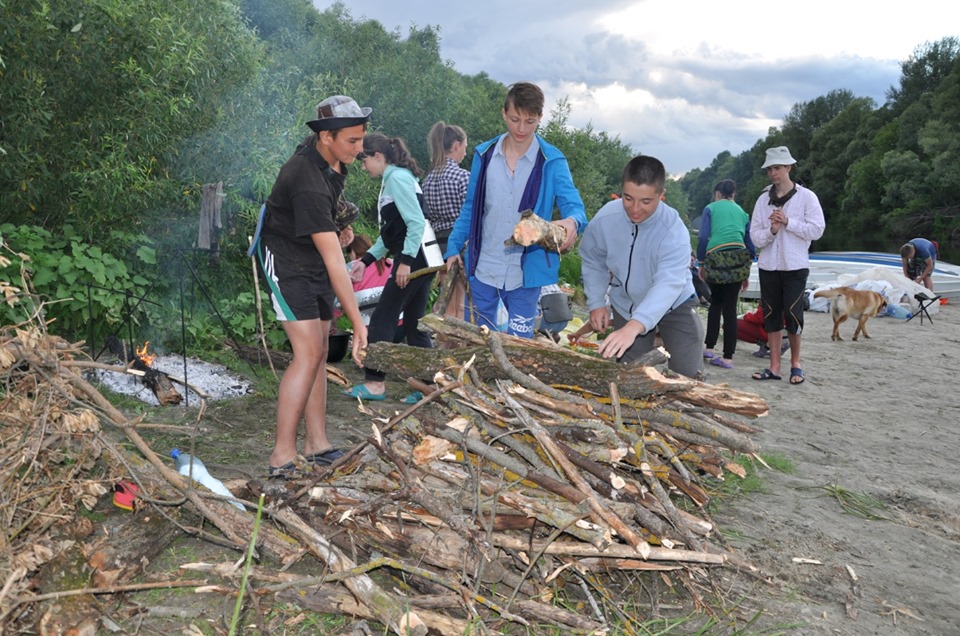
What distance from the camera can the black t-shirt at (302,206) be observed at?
3896mm

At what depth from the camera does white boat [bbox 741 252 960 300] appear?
58.1 ft

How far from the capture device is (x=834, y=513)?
4.60m

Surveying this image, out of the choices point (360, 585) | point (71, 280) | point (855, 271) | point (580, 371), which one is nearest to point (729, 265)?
point (580, 371)

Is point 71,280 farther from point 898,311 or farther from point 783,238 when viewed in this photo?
point 898,311

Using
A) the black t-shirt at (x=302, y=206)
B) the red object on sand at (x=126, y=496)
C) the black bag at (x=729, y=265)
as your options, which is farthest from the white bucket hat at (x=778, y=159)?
the red object on sand at (x=126, y=496)

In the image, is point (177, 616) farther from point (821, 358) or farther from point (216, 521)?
point (821, 358)

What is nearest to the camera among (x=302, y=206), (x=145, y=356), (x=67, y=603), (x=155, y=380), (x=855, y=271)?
(x=67, y=603)

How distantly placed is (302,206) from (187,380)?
271cm

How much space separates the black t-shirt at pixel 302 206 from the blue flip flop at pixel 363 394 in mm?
2223

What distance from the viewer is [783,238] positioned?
298 inches

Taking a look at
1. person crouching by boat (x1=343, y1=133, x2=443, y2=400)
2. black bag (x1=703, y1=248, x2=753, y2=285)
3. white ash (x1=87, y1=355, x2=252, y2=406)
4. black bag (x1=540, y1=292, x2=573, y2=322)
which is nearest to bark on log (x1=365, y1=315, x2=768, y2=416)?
person crouching by boat (x1=343, y1=133, x2=443, y2=400)

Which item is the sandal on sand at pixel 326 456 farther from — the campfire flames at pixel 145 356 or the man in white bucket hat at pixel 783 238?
the man in white bucket hat at pixel 783 238

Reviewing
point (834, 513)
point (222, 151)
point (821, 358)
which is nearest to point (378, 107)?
point (222, 151)

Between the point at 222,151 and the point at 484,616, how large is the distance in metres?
6.95
